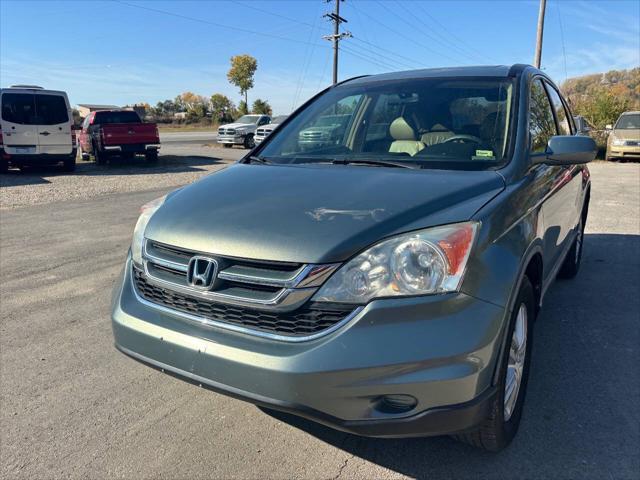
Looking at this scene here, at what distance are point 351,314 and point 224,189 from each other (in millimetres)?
1112

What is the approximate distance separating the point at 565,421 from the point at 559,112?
106 inches

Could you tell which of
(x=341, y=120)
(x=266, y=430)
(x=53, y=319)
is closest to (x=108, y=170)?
(x=53, y=319)

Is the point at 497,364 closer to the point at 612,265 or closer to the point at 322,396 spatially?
the point at 322,396

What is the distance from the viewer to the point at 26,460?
7.94ft

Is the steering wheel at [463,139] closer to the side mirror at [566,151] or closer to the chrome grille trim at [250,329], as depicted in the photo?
the side mirror at [566,151]

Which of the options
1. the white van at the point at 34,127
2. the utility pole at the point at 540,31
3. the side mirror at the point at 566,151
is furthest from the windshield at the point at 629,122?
the white van at the point at 34,127

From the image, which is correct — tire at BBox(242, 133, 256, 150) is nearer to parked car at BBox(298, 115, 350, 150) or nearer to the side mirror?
parked car at BBox(298, 115, 350, 150)

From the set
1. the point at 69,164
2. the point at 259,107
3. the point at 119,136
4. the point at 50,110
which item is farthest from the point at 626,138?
the point at 259,107

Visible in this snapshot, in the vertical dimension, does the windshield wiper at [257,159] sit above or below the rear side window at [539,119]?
below

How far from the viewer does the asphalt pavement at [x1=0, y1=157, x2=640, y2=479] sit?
236 centimetres

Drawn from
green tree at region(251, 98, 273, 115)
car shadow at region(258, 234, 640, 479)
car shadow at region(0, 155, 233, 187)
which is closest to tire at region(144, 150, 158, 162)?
car shadow at region(0, 155, 233, 187)

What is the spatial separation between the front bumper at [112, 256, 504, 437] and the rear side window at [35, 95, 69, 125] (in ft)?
48.7

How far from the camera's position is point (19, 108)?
1392cm

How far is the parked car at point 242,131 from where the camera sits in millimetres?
26219
